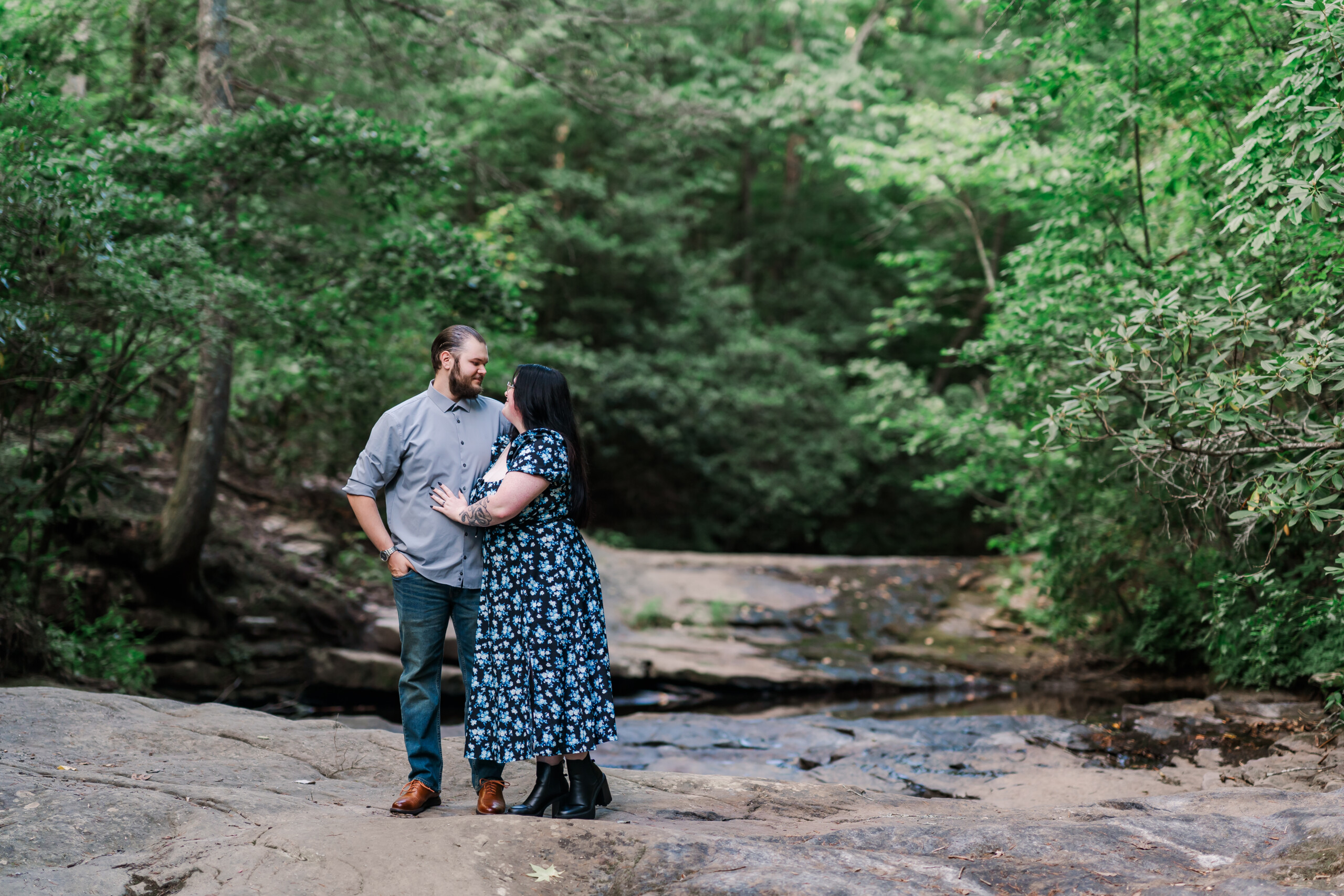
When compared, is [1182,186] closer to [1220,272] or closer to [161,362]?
[1220,272]

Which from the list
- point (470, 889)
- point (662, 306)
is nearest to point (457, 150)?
point (470, 889)

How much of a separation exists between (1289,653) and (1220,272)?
8.34 ft

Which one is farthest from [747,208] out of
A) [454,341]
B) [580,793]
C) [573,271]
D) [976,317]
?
[580,793]

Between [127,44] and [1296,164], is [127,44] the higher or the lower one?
the higher one

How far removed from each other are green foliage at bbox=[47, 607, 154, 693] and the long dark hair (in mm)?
4803

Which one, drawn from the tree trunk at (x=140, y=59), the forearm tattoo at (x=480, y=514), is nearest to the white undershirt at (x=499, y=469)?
the forearm tattoo at (x=480, y=514)

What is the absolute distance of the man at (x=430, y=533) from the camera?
147 inches

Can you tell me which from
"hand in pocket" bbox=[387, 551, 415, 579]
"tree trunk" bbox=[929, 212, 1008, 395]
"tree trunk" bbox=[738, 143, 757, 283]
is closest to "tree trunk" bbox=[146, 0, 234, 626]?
"hand in pocket" bbox=[387, 551, 415, 579]

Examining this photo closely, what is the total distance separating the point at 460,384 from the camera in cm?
390

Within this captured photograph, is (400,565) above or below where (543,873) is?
above

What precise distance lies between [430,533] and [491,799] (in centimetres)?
104

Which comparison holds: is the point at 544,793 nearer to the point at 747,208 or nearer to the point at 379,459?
the point at 379,459

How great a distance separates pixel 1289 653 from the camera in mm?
6348

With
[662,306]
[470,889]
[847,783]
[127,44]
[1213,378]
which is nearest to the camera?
[470,889]
